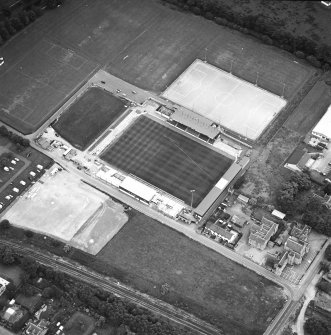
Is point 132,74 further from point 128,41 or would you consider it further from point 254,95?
point 254,95

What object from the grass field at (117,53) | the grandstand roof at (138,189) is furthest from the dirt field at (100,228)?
the grass field at (117,53)

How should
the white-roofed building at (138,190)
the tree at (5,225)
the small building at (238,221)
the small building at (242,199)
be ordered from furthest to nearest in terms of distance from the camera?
the small building at (242,199), the white-roofed building at (138,190), the small building at (238,221), the tree at (5,225)

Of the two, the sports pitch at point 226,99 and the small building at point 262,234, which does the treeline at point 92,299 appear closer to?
the small building at point 262,234

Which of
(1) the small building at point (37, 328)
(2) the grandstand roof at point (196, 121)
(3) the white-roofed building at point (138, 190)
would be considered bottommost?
(1) the small building at point (37, 328)

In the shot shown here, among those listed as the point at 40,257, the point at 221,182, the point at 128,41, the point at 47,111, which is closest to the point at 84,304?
the point at 40,257

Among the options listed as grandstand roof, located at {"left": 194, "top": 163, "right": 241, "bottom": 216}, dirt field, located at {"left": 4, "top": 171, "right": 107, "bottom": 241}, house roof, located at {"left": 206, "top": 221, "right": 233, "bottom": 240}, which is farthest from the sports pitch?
dirt field, located at {"left": 4, "top": 171, "right": 107, "bottom": 241}

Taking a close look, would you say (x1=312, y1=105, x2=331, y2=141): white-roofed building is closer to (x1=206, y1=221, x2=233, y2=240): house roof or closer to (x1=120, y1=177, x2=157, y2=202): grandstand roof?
(x1=206, y1=221, x2=233, y2=240): house roof

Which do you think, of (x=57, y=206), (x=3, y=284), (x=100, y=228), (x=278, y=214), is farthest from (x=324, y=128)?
(x=3, y=284)
